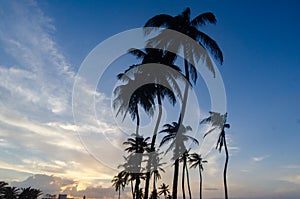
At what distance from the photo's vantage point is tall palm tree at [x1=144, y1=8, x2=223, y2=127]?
23.5m

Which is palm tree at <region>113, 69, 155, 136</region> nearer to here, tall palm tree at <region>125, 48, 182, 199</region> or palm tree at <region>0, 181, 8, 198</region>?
tall palm tree at <region>125, 48, 182, 199</region>

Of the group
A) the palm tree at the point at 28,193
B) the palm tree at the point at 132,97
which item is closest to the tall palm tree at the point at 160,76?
the palm tree at the point at 132,97

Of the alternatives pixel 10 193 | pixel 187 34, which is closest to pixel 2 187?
pixel 10 193

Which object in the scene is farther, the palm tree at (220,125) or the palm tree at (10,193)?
the palm tree at (220,125)

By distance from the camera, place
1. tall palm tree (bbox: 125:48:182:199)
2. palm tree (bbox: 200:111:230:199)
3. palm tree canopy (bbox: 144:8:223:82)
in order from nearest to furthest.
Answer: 1. palm tree canopy (bbox: 144:8:223:82)
2. tall palm tree (bbox: 125:48:182:199)
3. palm tree (bbox: 200:111:230:199)

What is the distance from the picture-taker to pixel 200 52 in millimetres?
23438

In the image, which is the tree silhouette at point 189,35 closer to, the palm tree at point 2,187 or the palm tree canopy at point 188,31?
the palm tree canopy at point 188,31

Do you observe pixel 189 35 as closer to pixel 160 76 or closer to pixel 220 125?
pixel 160 76

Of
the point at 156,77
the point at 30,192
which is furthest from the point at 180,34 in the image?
the point at 30,192

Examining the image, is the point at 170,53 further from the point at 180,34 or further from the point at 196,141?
the point at 196,141

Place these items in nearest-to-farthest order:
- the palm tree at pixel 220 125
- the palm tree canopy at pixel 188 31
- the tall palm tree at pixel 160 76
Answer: the palm tree canopy at pixel 188 31 < the tall palm tree at pixel 160 76 < the palm tree at pixel 220 125

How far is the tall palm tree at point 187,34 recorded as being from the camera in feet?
77.0

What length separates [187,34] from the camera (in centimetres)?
2392

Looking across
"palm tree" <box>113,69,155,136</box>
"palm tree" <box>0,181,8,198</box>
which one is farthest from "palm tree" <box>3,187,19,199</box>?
"palm tree" <box>113,69,155,136</box>
